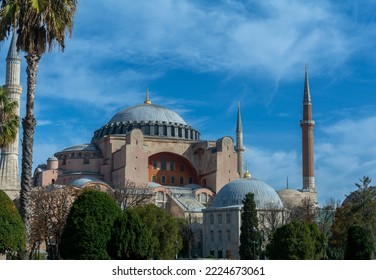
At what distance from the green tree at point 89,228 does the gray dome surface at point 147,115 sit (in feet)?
175

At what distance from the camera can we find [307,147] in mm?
71250

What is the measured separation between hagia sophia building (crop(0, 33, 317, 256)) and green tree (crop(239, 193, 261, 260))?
13417mm

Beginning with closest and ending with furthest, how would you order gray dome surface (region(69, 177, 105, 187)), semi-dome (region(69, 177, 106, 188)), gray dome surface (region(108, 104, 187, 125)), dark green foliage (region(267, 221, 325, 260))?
dark green foliage (region(267, 221, 325, 260)), semi-dome (region(69, 177, 106, 188)), gray dome surface (region(69, 177, 105, 187)), gray dome surface (region(108, 104, 187, 125))

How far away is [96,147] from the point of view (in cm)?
7350

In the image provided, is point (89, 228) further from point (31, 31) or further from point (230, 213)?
point (230, 213)

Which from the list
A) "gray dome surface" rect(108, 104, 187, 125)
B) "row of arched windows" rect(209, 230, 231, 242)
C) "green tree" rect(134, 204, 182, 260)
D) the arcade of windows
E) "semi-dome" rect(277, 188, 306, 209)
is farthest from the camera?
"gray dome surface" rect(108, 104, 187, 125)

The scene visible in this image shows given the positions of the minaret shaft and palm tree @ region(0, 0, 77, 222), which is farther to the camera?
the minaret shaft

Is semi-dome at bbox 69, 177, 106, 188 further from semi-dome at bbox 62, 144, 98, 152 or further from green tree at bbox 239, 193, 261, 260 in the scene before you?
green tree at bbox 239, 193, 261, 260

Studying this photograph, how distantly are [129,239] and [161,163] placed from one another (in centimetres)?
5214

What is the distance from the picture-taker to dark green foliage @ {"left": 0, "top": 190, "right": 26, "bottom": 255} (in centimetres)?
2119

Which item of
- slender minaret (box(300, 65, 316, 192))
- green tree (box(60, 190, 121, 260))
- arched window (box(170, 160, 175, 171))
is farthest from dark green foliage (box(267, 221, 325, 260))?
arched window (box(170, 160, 175, 171))

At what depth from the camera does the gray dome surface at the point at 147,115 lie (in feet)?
248

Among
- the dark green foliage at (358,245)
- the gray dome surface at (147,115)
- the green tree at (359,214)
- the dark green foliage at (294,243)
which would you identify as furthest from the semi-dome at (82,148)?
the dark green foliage at (358,245)

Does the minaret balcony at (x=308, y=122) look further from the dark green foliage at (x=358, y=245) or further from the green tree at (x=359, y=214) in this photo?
the dark green foliage at (x=358, y=245)
